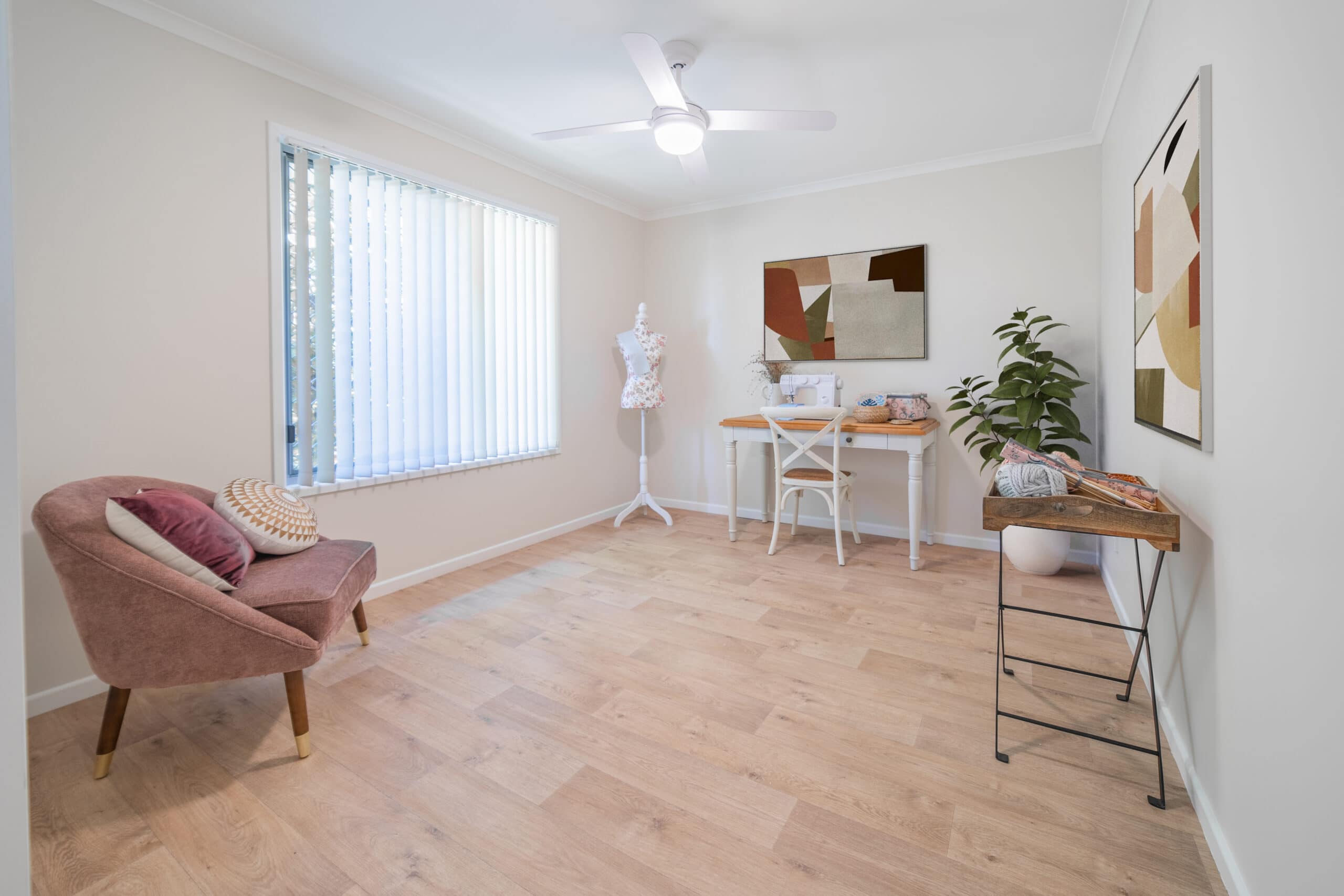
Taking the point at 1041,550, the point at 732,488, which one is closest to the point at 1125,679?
the point at 1041,550

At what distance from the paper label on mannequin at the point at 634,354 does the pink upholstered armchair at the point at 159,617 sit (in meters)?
2.92

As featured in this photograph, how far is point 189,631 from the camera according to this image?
1.60 meters

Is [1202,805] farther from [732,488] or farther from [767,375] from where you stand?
[767,375]

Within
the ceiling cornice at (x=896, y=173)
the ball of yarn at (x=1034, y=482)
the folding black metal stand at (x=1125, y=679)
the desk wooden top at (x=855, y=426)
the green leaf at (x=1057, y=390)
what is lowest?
the folding black metal stand at (x=1125, y=679)

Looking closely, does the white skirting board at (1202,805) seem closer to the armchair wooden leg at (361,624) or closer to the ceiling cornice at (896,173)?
the armchair wooden leg at (361,624)

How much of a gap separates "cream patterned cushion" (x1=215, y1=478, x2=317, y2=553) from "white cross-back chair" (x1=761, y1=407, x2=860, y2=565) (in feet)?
8.07

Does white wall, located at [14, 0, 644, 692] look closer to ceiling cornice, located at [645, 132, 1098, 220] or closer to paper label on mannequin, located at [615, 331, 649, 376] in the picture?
paper label on mannequin, located at [615, 331, 649, 376]

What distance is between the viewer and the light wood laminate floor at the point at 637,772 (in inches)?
51.9

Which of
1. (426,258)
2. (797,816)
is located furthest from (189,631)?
(426,258)

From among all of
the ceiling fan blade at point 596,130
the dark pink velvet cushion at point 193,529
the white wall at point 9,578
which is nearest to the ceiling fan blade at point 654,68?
the ceiling fan blade at point 596,130

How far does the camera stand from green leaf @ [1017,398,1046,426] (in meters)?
3.10

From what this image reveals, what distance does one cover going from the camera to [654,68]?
212cm

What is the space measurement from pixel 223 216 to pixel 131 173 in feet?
0.97

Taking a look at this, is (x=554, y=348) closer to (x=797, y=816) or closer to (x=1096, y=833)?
(x=797, y=816)
